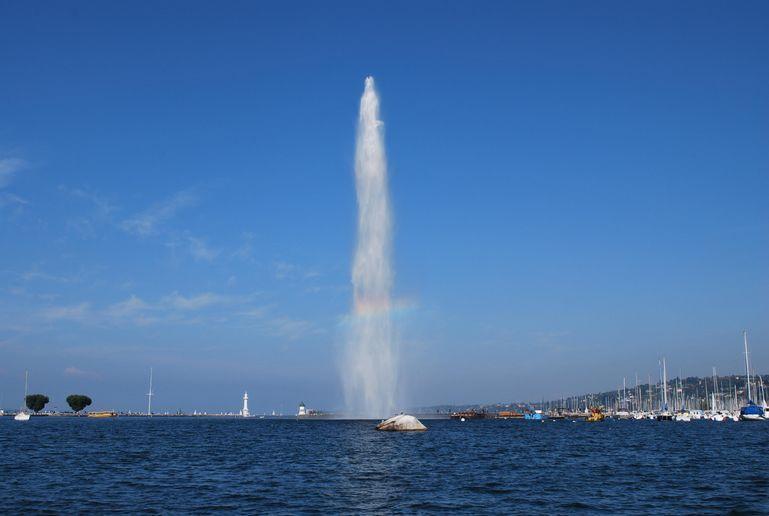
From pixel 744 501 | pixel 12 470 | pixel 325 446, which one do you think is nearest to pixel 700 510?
pixel 744 501

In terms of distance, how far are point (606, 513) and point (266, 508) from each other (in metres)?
16.2

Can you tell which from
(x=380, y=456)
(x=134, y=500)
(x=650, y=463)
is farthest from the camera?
(x=380, y=456)

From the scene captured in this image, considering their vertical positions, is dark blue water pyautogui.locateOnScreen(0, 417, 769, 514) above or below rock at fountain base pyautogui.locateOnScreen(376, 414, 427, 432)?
above

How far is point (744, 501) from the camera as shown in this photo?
35500 mm

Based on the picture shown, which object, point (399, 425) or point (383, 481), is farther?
point (399, 425)

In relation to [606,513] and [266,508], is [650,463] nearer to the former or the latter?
[606,513]

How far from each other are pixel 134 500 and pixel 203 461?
24150mm

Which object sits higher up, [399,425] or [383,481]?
[383,481]

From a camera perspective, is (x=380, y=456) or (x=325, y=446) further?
(x=325, y=446)

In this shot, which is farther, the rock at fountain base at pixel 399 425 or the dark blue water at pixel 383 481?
the rock at fountain base at pixel 399 425

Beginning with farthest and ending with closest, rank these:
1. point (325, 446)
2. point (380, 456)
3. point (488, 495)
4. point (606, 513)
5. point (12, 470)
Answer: point (325, 446)
point (380, 456)
point (12, 470)
point (488, 495)
point (606, 513)

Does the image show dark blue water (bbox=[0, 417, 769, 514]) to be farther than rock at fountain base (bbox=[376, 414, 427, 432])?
No

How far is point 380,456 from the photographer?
61.8m

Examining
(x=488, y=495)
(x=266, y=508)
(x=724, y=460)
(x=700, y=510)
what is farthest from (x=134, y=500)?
(x=724, y=460)
